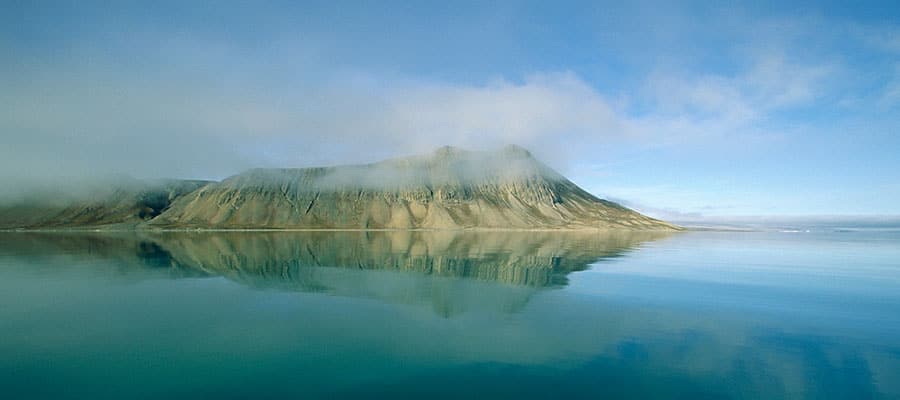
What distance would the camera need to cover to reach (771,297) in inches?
1336

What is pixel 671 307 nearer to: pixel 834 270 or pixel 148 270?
pixel 834 270

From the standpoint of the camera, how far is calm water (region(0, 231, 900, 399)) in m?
16.2

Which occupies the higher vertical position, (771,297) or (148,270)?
(771,297)

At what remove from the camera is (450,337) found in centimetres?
2227

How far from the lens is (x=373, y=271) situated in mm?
49125

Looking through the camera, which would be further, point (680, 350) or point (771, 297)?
point (771, 297)

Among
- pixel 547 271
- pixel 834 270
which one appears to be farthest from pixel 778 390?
pixel 834 270

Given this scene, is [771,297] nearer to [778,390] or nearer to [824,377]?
[824,377]

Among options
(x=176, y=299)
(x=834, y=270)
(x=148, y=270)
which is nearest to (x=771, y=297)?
(x=834, y=270)

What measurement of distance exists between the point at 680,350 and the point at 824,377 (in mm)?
5180

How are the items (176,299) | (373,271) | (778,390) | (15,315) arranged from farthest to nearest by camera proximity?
(373,271) < (176,299) < (15,315) < (778,390)

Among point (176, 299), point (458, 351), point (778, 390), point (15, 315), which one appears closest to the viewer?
point (778, 390)

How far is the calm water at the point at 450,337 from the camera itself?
1620 centimetres

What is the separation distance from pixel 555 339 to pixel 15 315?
32.9 meters
